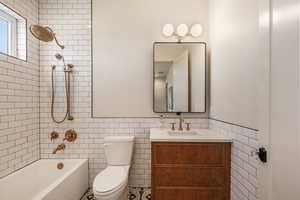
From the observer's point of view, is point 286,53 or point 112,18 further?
point 112,18

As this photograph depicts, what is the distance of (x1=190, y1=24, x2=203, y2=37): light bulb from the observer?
2.48m

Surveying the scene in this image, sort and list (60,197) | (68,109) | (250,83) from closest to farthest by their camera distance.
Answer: (250,83) → (60,197) → (68,109)

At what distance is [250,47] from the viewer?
1.50 meters

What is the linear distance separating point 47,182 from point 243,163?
93.6 inches

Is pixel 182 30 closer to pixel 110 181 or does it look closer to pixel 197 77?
pixel 197 77

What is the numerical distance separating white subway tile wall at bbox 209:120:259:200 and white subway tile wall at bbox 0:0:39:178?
7.87 feet

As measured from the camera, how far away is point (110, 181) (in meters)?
1.91

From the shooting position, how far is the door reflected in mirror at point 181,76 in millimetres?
2506

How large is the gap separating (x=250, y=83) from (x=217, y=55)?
851 millimetres

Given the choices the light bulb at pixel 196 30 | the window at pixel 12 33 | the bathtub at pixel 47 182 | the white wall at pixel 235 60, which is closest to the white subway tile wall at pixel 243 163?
the white wall at pixel 235 60

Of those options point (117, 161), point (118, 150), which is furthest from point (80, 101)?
point (117, 161)

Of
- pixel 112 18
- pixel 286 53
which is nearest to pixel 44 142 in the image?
pixel 112 18

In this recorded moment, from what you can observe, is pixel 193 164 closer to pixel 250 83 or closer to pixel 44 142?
pixel 250 83

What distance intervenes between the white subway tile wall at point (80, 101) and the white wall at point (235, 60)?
2.13 feet
